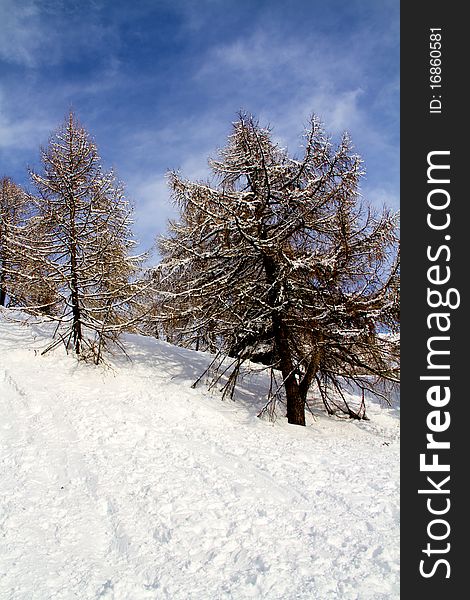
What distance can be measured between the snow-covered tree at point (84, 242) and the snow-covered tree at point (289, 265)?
1758 millimetres

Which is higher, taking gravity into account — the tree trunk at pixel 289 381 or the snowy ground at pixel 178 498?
the tree trunk at pixel 289 381

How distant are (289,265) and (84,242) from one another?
5.80 m

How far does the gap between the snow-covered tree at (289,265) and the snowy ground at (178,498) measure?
1734mm

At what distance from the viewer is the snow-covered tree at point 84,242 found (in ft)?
37.4

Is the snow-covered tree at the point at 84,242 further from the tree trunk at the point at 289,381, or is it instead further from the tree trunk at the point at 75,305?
the tree trunk at the point at 289,381

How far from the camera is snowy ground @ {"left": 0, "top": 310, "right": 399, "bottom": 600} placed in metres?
4.09

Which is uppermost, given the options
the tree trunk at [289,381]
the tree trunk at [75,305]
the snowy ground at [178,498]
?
the tree trunk at [75,305]

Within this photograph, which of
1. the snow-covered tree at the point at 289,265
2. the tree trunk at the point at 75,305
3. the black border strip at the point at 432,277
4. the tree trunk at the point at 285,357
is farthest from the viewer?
the tree trunk at the point at 75,305

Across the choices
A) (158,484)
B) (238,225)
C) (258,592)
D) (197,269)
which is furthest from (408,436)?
(197,269)

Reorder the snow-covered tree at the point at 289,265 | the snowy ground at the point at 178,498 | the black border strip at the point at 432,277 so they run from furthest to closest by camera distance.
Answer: the snow-covered tree at the point at 289,265 < the snowy ground at the point at 178,498 < the black border strip at the point at 432,277

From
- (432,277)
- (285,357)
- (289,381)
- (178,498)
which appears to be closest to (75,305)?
(285,357)

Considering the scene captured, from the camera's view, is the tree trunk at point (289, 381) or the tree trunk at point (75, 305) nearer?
the tree trunk at point (289, 381)

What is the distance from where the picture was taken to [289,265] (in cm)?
946

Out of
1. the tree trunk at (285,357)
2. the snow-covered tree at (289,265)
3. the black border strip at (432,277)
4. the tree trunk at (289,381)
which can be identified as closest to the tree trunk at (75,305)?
the snow-covered tree at (289,265)
